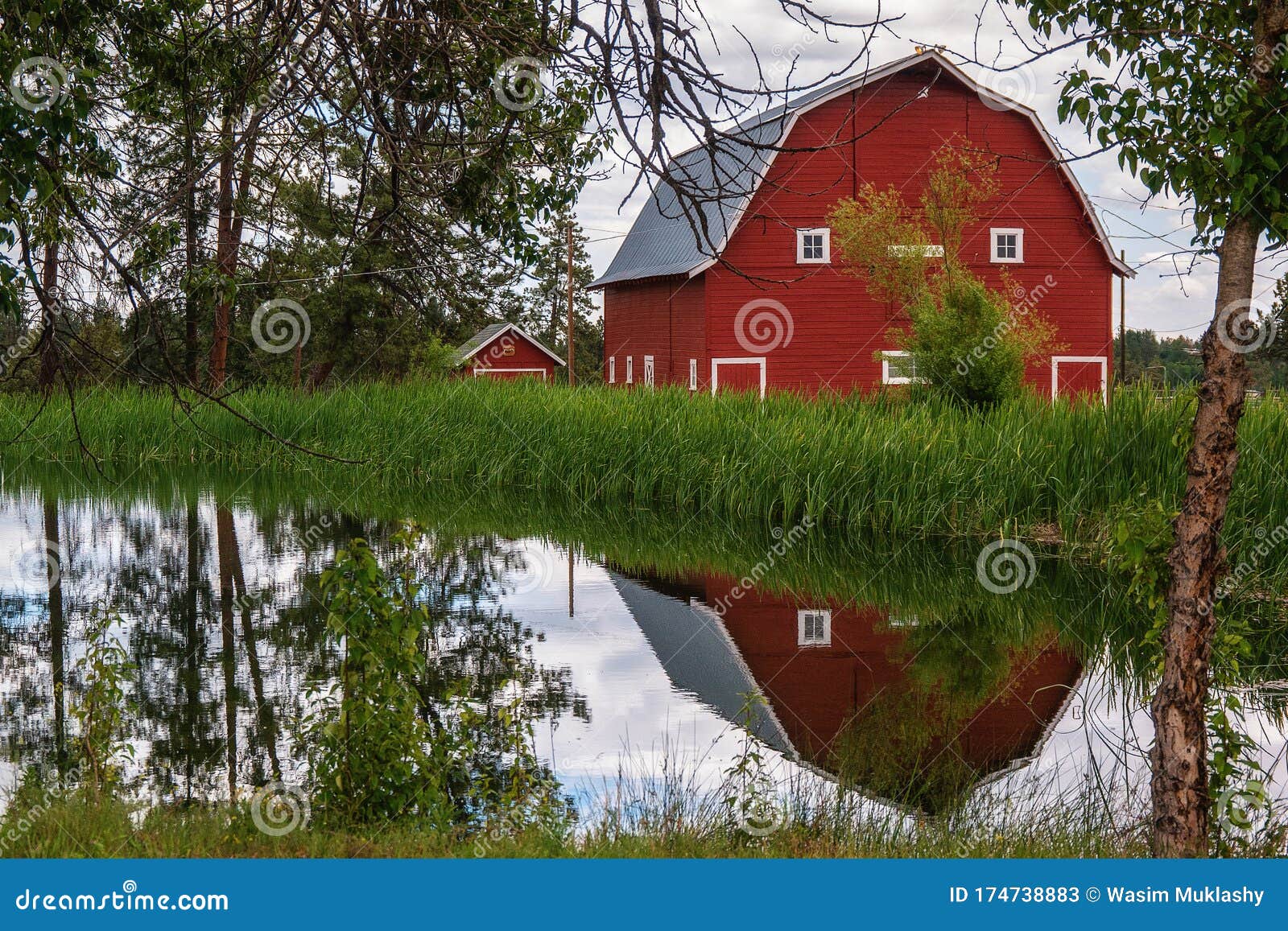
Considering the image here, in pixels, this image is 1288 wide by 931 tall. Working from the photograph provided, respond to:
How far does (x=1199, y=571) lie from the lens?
4.04 meters

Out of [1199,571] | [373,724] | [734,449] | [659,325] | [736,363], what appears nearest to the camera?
[1199,571]

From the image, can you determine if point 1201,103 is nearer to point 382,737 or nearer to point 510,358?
point 382,737

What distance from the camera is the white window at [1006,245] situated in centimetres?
2784

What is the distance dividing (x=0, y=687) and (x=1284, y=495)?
9.43 m

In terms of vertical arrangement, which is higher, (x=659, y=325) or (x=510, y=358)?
(x=510, y=358)

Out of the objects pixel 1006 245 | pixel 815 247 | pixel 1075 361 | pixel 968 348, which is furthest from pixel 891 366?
pixel 968 348

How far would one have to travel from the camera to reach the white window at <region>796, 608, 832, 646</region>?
31.3 feet

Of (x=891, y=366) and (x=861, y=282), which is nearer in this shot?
(x=891, y=366)

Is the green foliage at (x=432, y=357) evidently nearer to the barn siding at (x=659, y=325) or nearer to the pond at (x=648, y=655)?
the barn siding at (x=659, y=325)

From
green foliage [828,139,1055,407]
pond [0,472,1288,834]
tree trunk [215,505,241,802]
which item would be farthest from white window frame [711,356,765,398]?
tree trunk [215,505,241,802]

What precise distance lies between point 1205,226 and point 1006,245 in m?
24.8

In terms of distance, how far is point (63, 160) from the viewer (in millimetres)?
5426

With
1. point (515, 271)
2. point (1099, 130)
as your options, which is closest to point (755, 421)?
point (515, 271)

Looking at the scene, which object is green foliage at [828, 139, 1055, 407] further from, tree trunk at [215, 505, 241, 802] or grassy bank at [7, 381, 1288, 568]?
tree trunk at [215, 505, 241, 802]
